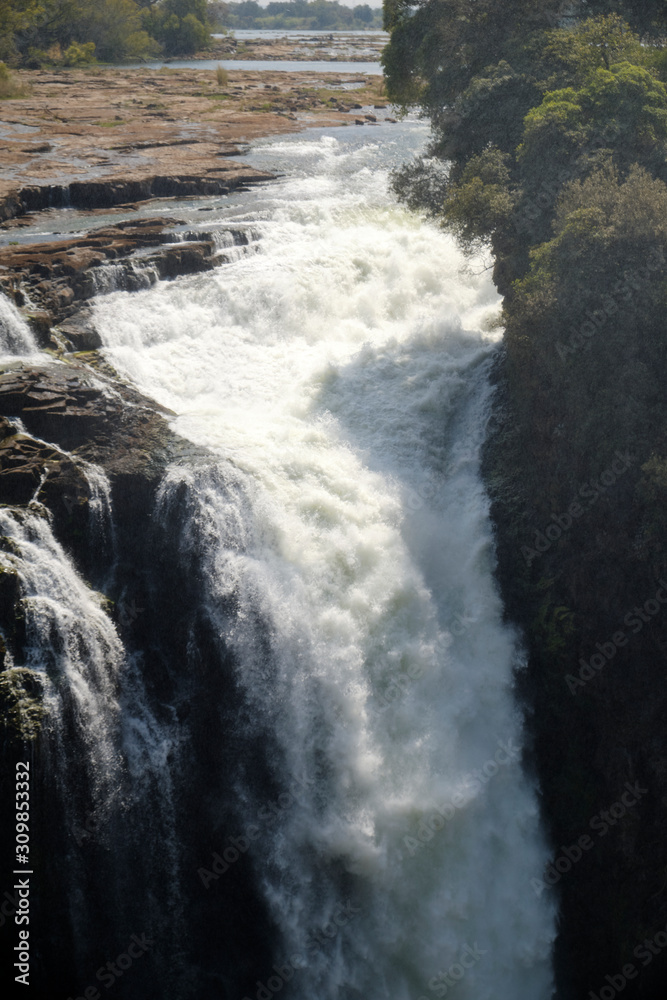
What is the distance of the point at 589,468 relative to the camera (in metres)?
14.3

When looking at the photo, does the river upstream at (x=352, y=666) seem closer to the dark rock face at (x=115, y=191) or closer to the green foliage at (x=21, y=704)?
the green foliage at (x=21, y=704)

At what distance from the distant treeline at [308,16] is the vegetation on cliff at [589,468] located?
163970mm

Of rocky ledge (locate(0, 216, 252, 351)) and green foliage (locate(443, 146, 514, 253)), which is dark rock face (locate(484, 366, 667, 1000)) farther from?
rocky ledge (locate(0, 216, 252, 351))

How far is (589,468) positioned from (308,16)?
7353 inches

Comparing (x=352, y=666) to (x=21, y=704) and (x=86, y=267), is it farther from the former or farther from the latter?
(x=86, y=267)

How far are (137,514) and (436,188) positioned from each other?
14.9m

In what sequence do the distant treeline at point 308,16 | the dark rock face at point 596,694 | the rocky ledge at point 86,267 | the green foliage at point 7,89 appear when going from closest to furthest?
the dark rock face at point 596,694 < the rocky ledge at point 86,267 < the green foliage at point 7,89 < the distant treeline at point 308,16

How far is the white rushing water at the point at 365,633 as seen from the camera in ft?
40.0

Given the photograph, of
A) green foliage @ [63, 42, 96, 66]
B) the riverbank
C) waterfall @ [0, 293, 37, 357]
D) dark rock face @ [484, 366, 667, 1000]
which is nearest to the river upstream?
dark rock face @ [484, 366, 667, 1000]

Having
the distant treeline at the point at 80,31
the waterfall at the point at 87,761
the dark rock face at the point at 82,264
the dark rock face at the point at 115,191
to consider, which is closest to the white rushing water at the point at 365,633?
the dark rock face at the point at 82,264

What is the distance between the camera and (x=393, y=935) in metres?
12.1

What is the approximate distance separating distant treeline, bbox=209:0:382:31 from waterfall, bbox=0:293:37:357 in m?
167

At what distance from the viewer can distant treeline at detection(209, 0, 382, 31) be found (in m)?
161

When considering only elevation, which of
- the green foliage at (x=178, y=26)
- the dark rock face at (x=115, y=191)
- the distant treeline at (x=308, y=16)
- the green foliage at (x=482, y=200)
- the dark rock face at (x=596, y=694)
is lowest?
the dark rock face at (x=596, y=694)
